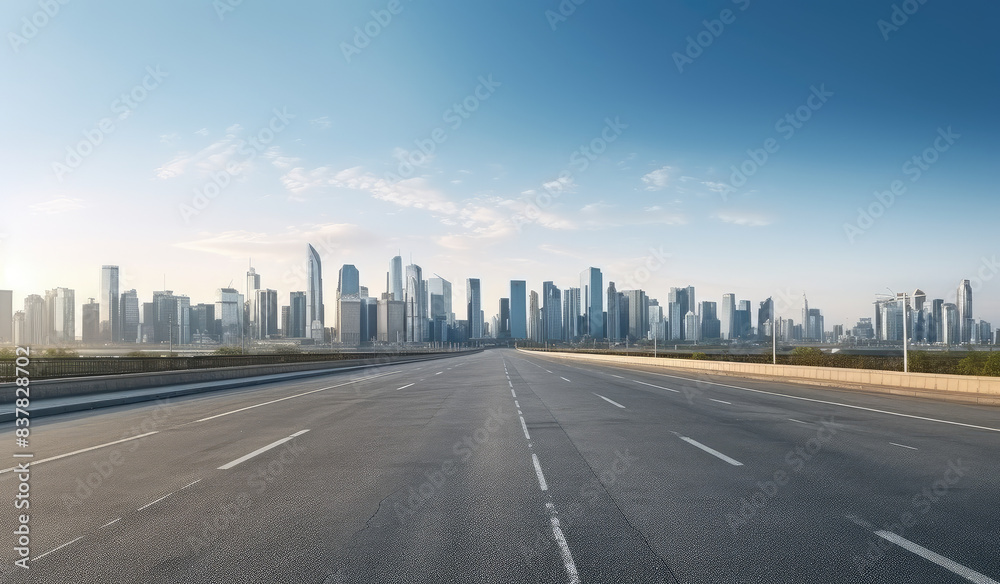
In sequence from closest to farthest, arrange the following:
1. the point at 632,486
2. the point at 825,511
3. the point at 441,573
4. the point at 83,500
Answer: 1. the point at 441,573
2. the point at 825,511
3. the point at 83,500
4. the point at 632,486

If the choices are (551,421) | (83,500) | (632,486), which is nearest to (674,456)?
(632,486)

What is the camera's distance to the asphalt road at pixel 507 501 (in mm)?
5230

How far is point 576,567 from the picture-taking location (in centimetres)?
516

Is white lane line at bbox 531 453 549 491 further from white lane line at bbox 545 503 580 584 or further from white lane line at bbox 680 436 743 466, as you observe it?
white lane line at bbox 680 436 743 466

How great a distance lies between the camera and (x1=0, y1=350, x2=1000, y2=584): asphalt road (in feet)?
17.2

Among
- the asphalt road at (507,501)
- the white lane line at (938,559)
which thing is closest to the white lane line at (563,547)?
the asphalt road at (507,501)

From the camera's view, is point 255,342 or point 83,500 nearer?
point 83,500

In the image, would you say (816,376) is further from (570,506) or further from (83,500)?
(83,500)

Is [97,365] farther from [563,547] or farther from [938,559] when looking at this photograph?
[938,559]

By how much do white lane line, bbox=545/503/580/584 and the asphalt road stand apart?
4 centimetres

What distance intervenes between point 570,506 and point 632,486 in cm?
133

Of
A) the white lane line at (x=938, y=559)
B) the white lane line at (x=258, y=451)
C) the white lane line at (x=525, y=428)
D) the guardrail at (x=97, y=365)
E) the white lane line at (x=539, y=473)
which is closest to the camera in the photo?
the white lane line at (x=938, y=559)

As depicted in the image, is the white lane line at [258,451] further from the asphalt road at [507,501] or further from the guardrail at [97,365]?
the guardrail at [97,365]

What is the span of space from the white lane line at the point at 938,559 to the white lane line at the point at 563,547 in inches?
131
